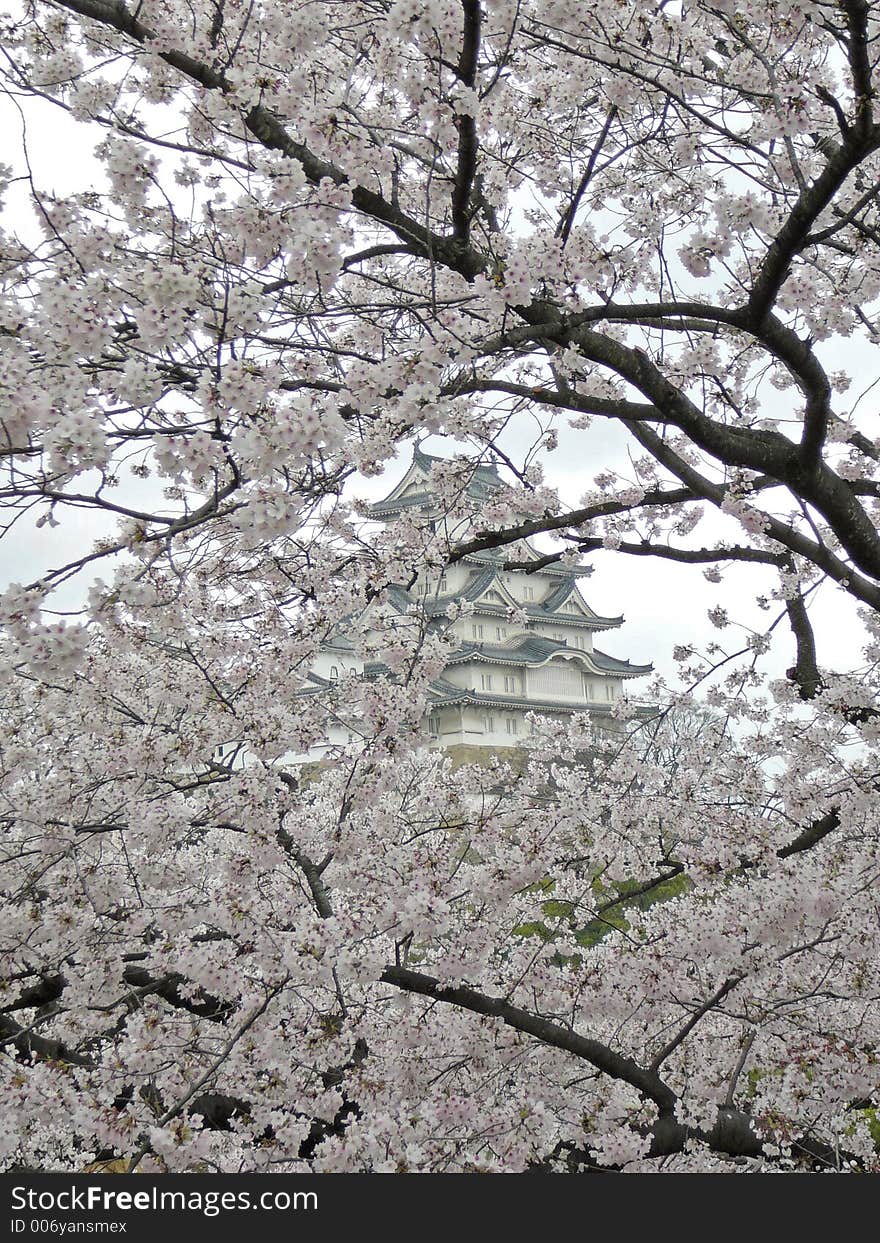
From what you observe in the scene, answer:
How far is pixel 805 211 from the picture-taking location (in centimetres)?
301

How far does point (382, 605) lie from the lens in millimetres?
4777

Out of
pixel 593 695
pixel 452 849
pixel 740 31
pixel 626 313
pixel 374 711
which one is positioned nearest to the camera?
pixel 626 313

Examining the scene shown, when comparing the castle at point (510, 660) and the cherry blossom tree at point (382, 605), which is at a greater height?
the castle at point (510, 660)

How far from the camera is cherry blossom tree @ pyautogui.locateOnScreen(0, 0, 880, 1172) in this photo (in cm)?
284

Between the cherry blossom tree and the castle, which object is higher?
the castle

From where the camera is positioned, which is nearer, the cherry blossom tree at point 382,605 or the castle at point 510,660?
the cherry blossom tree at point 382,605

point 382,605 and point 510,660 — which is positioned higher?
point 510,660

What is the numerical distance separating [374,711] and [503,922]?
2208mm

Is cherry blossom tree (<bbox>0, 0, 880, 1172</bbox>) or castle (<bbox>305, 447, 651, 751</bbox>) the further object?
castle (<bbox>305, 447, 651, 751</bbox>)

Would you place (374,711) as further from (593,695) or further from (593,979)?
(593,695)

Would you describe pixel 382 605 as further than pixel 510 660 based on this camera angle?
No

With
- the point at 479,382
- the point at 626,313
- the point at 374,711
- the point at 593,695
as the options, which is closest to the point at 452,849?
the point at 374,711

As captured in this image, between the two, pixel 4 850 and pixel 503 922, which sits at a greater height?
pixel 4 850

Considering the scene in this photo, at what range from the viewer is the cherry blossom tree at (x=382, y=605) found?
9.30 feet
